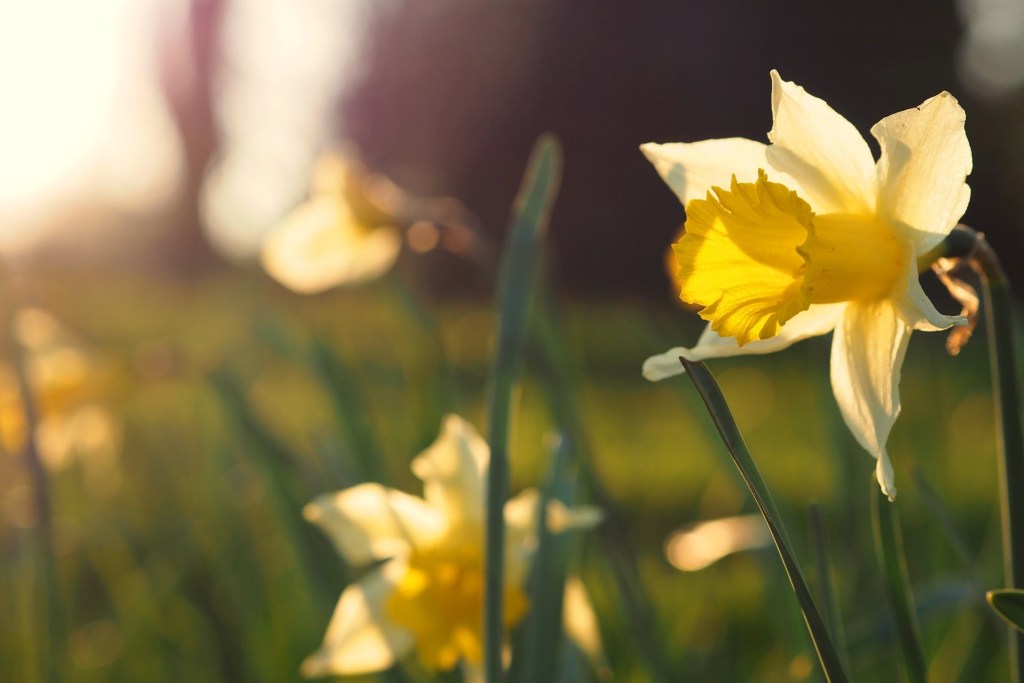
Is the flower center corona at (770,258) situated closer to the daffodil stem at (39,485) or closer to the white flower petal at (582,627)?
the white flower petal at (582,627)

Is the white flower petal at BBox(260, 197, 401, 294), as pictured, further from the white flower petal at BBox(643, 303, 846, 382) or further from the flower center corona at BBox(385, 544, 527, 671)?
the white flower petal at BBox(643, 303, 846, 382)

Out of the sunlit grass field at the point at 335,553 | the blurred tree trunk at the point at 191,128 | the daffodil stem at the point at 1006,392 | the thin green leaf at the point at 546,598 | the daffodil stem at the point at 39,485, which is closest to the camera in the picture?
the daffodil stem at the point at 1006,392

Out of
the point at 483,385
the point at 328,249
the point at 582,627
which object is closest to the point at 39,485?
the point at 582,627

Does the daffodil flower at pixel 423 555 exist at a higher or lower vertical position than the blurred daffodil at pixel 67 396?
lower

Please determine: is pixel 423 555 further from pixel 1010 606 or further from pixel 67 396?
pixel 67 396

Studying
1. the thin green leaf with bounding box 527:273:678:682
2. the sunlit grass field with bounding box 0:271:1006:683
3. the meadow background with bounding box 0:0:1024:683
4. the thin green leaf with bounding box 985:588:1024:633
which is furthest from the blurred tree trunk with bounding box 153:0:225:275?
the thin green leaf with bounding box 985:588:1024:633

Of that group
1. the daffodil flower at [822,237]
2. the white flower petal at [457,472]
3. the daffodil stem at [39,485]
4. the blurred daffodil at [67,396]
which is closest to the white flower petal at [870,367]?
the daffodil flower at [822,237]

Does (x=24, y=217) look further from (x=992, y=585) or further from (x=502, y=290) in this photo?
(x=992, y=585)
